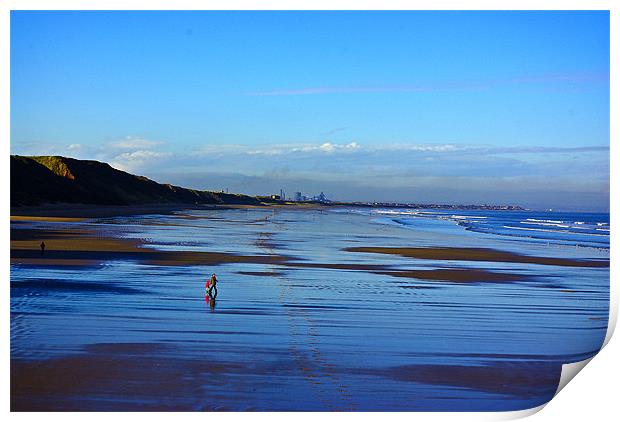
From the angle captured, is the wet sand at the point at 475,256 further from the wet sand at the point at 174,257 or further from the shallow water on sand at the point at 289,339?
the shallow water on sand at the point at 289,339

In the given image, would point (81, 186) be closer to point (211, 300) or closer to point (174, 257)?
point (174, 257)

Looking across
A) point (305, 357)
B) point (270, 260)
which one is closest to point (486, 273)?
point (270, 260)

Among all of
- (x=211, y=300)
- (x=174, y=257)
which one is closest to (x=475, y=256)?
(x=174, y=257)

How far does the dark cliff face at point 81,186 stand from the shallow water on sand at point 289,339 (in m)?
45.3

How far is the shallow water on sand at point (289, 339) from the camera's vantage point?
30.2 feet

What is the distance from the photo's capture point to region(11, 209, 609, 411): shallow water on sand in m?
9.20

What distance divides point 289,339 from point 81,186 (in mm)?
81740

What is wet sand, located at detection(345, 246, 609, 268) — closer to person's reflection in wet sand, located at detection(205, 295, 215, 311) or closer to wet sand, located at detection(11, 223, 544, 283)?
wet sand, located at detection(11, 223, 544, 283)

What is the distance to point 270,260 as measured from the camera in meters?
23.6

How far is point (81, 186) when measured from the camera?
88750 millimetres

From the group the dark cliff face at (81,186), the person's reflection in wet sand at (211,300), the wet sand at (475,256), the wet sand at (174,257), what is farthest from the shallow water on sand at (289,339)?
the dark cliff face at (81,186)

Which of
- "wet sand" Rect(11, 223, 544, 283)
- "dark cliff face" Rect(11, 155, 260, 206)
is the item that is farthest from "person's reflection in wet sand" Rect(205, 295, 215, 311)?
"dark cliff face" Rect(11, 155, 260, 206)

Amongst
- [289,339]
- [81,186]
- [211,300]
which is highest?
[81,186]
